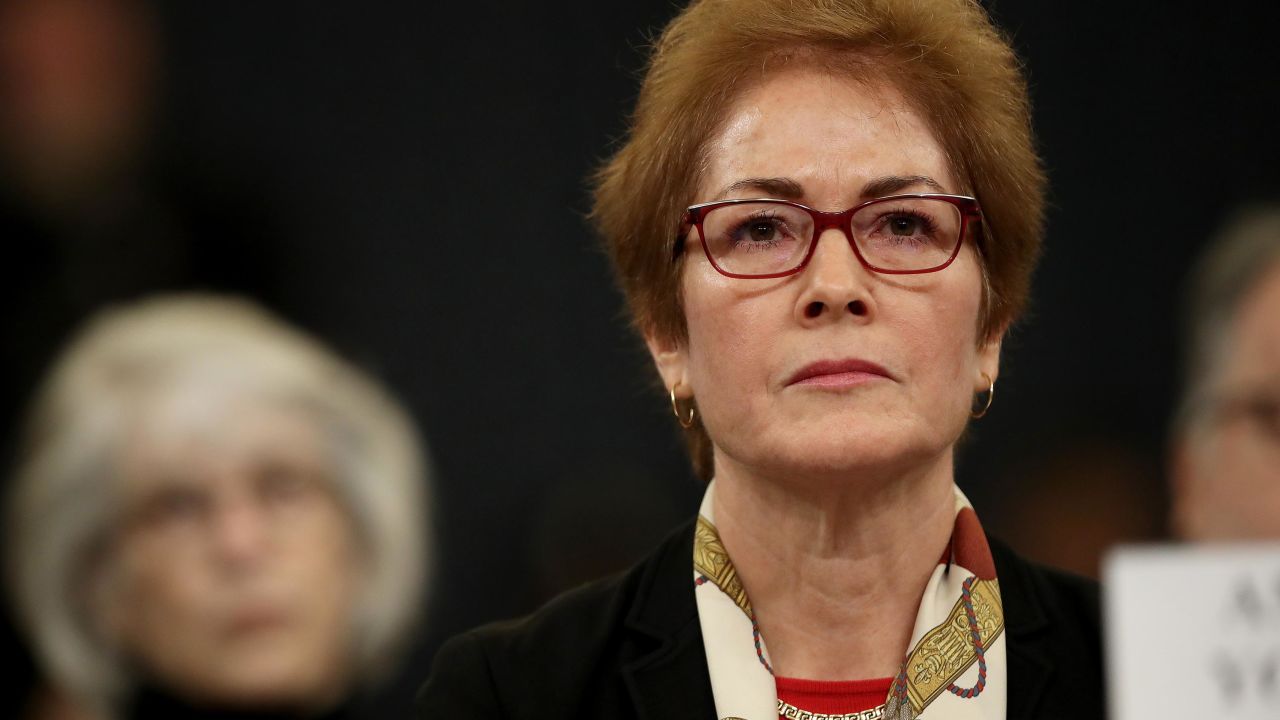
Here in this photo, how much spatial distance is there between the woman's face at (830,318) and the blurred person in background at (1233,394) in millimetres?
1287

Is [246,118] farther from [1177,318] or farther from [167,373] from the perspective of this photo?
[1177,318]

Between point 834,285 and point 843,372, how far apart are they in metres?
0.10

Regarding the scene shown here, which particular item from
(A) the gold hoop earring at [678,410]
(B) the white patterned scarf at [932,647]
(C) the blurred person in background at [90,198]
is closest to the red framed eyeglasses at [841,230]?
(A) the gold hoop earring at [678,410]

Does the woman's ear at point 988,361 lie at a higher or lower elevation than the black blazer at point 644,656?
higher

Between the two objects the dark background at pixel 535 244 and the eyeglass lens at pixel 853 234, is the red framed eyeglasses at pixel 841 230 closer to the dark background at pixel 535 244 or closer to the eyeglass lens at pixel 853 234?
the eyeglass lens at pixel 853 234

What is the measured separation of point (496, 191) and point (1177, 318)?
5.21ft

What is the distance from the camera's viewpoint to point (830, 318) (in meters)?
1.74

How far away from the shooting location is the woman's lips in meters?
1.72

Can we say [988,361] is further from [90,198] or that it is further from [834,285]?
[90,198]

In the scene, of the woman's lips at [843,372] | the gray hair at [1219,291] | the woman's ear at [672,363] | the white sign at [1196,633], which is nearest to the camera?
the white sign at [1196,633]

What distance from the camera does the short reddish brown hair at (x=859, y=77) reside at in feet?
6.18

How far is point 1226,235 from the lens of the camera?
3.30 metres

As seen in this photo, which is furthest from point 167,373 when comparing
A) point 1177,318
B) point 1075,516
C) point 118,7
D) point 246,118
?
point 1177,318

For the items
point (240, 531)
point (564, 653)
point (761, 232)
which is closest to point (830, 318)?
point (761, 232)
